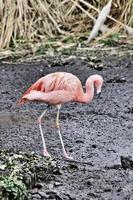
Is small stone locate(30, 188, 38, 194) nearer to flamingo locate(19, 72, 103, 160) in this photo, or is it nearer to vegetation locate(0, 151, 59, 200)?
vegetation locate(0, 151, 59, 200)

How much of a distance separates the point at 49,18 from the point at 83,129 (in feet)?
16.0

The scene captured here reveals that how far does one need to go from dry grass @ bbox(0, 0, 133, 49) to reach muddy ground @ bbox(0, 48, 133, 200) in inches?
48.7

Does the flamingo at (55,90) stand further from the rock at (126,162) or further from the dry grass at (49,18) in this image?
the dry grass at (49,18)

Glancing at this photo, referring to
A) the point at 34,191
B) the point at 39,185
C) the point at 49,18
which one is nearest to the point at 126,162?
the point at 39,185

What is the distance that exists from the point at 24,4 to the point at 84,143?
517 cm

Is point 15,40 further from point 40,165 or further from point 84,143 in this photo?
point 40,165

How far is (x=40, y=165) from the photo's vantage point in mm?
4809

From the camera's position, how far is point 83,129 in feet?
20.9

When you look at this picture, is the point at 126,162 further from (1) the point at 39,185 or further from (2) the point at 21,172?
(2) the point at 21,172

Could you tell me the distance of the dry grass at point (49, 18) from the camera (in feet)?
34.8

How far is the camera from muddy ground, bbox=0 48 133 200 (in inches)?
185

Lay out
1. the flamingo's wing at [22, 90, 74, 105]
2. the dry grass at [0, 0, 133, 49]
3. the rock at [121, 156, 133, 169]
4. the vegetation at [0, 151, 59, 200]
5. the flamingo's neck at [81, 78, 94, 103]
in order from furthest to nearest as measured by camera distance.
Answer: the dry grass at [0, 0, 133, 49]
the flamingo's neck at [81, 78, 94, 103]
the flamingo's wing at [22, 90, 74, 105]
the rock at [121, 156, 133, 169]
the vegetation at [0, 151, 59, 200]

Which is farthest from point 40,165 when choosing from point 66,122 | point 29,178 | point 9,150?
point 66,122

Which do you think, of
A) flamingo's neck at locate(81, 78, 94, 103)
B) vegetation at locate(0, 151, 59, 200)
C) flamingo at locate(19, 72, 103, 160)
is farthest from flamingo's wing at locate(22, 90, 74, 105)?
vegetation at locate(0, 151, 59, 200)
